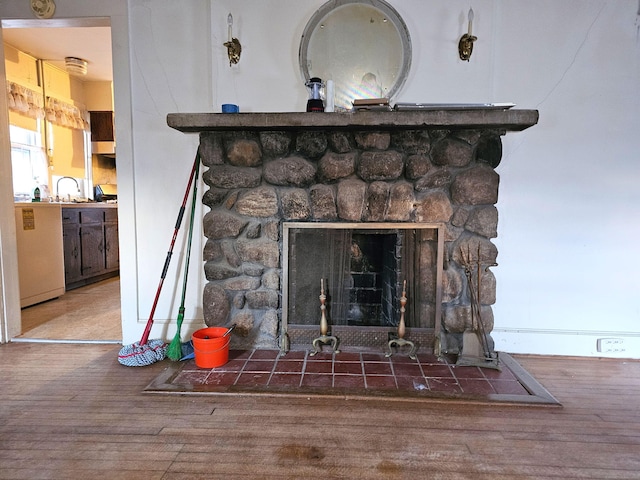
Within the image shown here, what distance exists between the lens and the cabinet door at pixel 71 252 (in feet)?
12.3

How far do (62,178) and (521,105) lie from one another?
203 inches

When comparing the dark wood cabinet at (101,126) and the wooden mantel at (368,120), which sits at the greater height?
the dark wood cabinet at (101,126)

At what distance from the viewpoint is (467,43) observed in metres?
2.09

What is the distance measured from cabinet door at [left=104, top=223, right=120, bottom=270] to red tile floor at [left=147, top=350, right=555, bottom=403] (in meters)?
3.06

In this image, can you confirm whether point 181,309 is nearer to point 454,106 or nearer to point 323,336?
point 323,336

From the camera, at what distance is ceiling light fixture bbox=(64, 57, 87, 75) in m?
4.21

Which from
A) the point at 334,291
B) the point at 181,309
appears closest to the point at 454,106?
the point at 334,291

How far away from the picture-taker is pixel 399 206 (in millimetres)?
2043

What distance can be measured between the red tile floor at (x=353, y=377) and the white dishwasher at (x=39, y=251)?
2.11 m

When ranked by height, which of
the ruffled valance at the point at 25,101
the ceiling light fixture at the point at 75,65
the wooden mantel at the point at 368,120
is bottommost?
the wooden mantel at the point at 368,120

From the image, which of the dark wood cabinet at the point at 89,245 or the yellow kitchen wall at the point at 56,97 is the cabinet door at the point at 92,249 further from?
the yellow kitchen wall at the point at 56,97

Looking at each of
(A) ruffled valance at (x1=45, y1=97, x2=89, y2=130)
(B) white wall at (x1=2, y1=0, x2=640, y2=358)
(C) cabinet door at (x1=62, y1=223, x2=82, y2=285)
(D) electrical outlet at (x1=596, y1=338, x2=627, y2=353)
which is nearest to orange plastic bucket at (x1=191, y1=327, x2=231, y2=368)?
(B) white wall at (x1=2, y1=0, x2=640, y2=358)

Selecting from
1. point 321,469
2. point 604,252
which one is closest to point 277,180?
→ point 321,469

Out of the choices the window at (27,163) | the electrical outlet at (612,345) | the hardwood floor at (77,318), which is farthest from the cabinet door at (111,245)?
the electrical outlet at (612,345)
